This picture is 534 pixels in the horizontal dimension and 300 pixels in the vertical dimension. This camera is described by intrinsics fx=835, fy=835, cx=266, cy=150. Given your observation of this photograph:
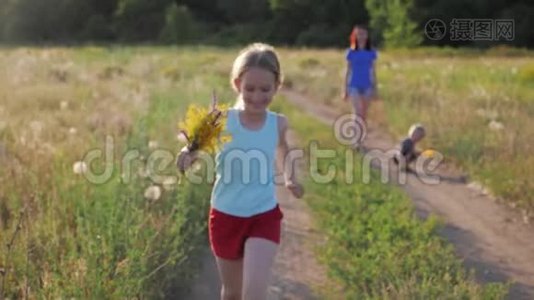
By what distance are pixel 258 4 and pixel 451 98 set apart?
55.1m

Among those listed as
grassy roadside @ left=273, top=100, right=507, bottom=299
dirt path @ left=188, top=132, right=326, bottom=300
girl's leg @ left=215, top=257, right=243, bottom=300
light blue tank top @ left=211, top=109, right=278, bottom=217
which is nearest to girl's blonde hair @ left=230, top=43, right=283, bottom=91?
light blue tank top @ left=211, top=109, right=278, bottom=217

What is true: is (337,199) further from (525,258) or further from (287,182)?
(287,182)

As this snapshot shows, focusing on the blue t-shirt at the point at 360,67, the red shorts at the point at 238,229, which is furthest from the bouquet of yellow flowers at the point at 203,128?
the blue t-shirt at the point at 360,67

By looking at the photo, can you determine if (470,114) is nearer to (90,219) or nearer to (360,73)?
(360,73)

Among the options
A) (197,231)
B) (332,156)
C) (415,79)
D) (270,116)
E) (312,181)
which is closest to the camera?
(270,116)

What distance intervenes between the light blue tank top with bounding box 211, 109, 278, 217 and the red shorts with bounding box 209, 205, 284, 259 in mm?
31

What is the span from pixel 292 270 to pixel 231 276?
1.67 metres

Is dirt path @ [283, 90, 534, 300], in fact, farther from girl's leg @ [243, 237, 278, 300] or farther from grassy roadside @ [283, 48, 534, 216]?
girl's leg @ [243, 237, 278, 300]

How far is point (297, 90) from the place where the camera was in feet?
73.5

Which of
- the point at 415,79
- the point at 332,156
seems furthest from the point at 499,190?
the point at 415,79

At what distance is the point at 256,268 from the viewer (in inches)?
165

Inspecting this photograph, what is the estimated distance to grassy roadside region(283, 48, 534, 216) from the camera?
8.96m

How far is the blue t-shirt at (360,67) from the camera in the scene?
11.3 meters

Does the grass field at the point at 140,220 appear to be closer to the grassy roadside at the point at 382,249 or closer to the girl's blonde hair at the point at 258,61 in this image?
the grassy roadside at the point at 382,249
